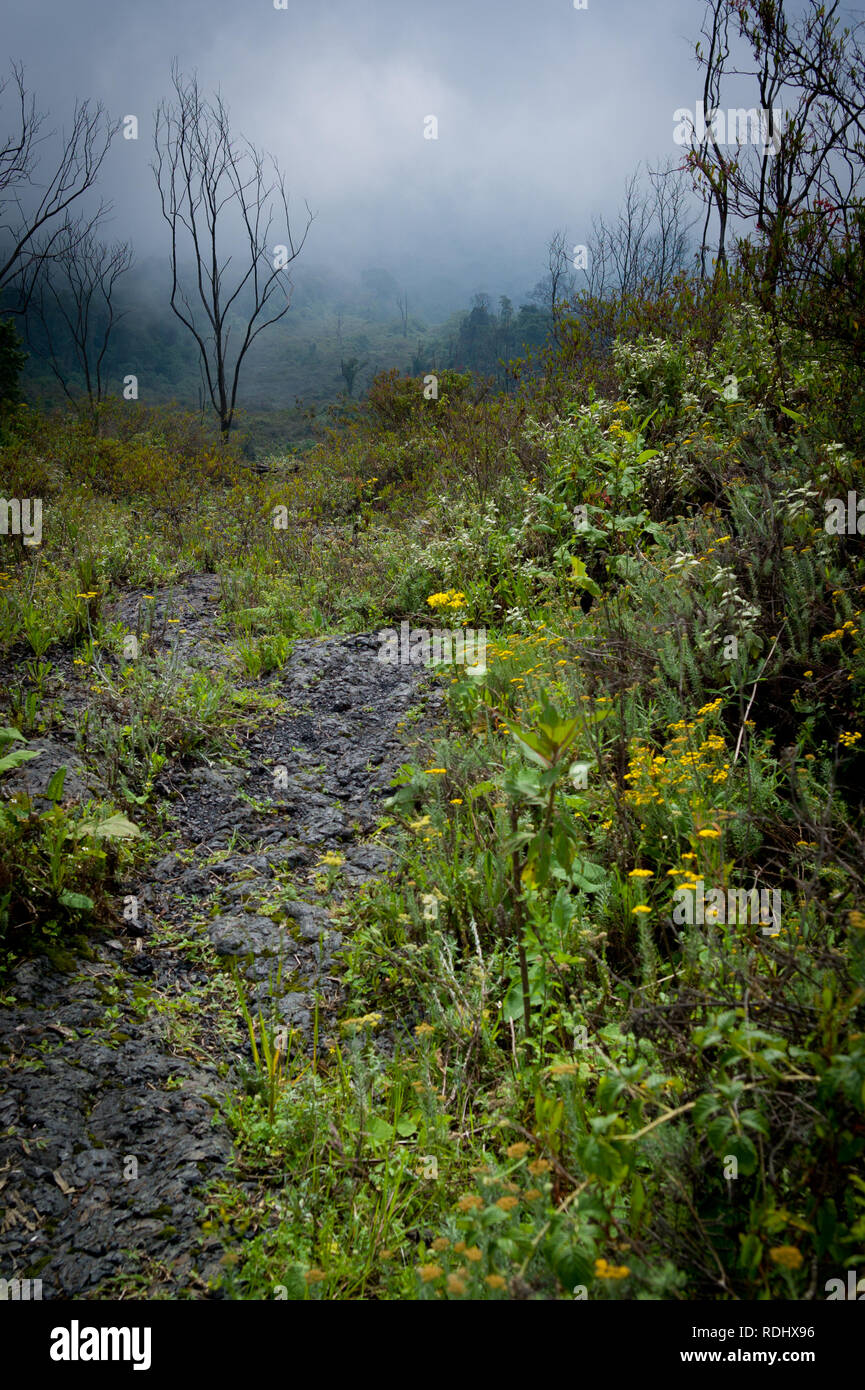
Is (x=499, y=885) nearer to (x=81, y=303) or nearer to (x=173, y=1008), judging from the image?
(x=173, y=1008)

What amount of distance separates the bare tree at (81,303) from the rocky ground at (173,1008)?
685 inches

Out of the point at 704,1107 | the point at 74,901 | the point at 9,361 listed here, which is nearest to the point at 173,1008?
the point at 74,901

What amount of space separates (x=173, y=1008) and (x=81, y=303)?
42.8 m

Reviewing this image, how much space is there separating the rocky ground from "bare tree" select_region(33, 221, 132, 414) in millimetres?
17409

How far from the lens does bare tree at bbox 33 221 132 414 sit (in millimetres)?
27872

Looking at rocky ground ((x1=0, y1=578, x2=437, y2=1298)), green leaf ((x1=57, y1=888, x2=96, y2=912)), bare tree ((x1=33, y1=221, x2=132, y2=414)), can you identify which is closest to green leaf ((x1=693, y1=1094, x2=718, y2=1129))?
rocky ground ((x1=0, y1=578, x2=437, y2=1298))

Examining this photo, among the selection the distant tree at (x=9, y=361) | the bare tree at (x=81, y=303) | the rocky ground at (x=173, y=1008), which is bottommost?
the rocky ground at (x=173, y=1008)

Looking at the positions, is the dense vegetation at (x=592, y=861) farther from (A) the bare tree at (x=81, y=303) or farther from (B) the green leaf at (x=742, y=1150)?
(A) the bare tree at (x=81, y=303)

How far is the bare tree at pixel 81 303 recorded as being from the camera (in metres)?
27.9

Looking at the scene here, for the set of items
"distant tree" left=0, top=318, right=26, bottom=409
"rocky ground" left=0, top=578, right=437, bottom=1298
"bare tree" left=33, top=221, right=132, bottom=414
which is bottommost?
"rocky ground" left=0, top=578, right=437, bottom=1298

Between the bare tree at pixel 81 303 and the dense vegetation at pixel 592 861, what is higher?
the bare tree at pixel 81 303

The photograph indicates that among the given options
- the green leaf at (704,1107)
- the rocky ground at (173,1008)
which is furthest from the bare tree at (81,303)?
the green leaf at (704,1107)

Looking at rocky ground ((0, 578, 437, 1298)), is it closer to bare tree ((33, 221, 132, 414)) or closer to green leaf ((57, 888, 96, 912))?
green leaf ((57, 888, 96, 912))
